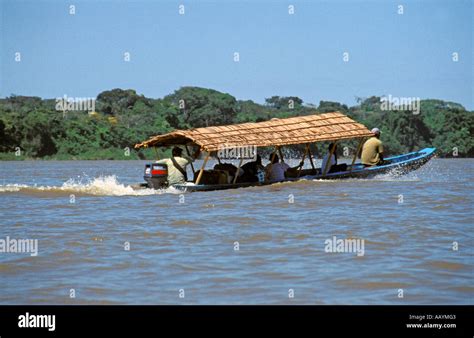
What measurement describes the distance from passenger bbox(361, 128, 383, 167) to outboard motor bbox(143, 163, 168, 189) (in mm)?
5015

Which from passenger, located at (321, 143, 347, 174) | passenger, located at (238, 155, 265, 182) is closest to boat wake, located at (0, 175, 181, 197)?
passenger, located at (238, 155, 265, 182)

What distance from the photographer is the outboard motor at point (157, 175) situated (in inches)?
634

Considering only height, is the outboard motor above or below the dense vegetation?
below

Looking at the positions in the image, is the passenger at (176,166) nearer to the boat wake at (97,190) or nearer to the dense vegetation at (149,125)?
the boat wake at (97,190)

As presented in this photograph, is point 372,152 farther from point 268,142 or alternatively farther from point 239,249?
point 239,249

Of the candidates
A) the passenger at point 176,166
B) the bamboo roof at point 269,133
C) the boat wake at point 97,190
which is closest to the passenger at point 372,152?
the bamboo roof at point 269,133

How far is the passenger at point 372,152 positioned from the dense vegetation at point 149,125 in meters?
30.4

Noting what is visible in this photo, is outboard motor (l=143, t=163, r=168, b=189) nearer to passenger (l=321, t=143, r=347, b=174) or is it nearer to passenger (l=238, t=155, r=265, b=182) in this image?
passenger (l=238, t=155, r=265, b=182)

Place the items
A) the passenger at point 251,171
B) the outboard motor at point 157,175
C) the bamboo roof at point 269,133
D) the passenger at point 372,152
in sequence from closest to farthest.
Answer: the outboard motor at point 157,175 → the bamboo roof at point 269,133 → the passenger at point 251,171 → the passenger at point 372,152

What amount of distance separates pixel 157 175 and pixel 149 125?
41.1 meters

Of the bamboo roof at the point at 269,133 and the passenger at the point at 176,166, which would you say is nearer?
the passenger at the point at 176,166

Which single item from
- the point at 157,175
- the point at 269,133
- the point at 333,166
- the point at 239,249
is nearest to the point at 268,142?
the point at 269,133

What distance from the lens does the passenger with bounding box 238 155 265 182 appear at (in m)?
17.3
